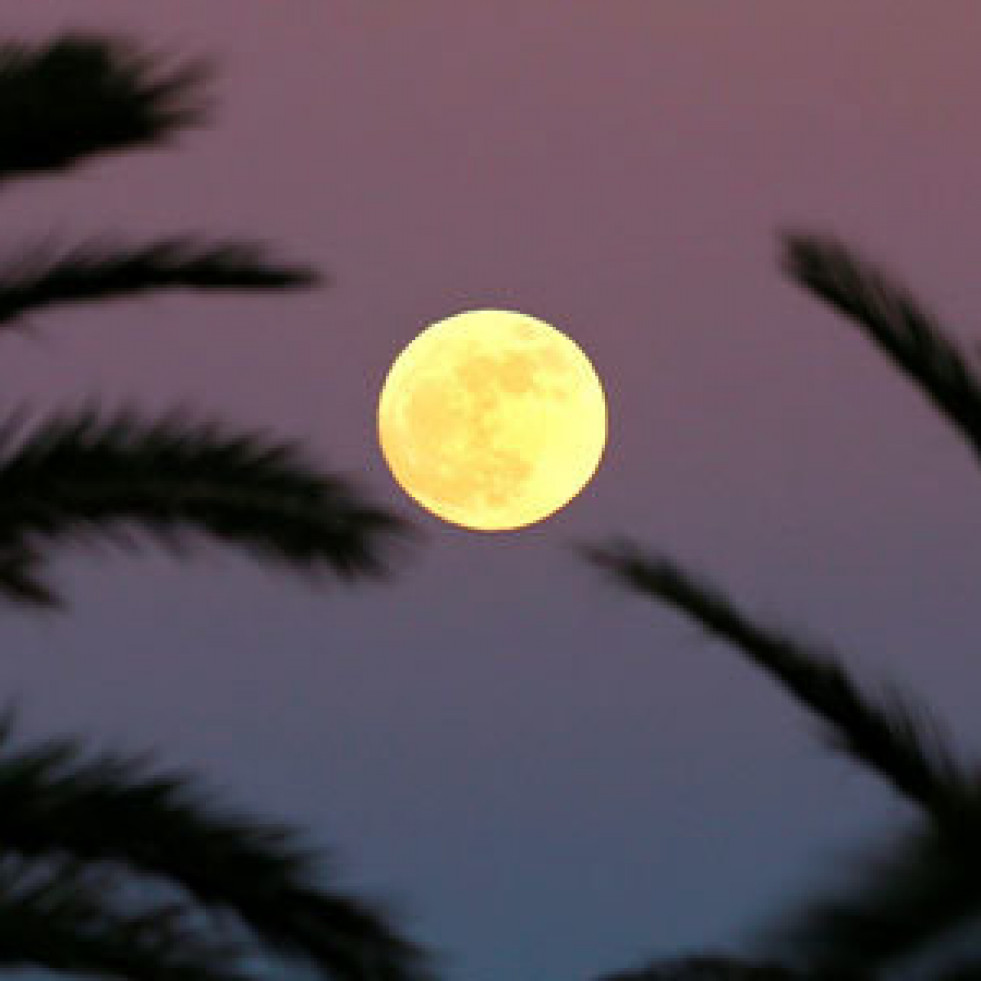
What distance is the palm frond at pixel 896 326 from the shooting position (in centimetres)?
858

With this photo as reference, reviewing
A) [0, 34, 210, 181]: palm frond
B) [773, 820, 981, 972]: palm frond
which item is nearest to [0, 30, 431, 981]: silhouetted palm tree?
[0, 34, 210, 181]: palm frond

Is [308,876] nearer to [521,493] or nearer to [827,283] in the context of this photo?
[827,283]

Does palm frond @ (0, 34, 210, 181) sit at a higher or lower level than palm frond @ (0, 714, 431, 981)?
higher

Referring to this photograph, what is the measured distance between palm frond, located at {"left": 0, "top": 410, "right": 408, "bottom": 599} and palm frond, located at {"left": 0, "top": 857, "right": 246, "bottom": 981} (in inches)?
40.5

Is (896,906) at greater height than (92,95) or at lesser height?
lesser

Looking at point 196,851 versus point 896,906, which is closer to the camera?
point 896,906

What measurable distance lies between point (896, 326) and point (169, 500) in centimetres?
273

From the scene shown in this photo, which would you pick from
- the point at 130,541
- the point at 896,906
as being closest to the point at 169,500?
the point at 130,541

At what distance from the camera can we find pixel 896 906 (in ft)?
20.0

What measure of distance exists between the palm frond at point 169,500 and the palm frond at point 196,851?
681 millimetres

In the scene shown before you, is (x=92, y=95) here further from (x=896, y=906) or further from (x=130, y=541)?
(x=896, y=906)

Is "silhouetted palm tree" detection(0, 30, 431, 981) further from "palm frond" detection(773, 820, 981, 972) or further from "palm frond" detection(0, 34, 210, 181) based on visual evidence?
"palm frond" detection(773, 820, 981, 972)

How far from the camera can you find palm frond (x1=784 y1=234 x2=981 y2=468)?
28.1ft

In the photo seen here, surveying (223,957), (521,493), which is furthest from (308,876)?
(521,493)
